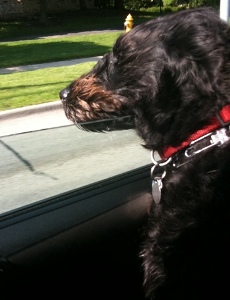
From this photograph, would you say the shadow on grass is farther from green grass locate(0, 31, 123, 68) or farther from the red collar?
the red collar

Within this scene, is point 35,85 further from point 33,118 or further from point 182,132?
point 182,132

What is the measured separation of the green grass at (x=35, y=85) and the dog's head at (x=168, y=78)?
6825 mm

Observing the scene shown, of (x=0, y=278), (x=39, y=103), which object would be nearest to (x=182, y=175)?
(x=0, y=278)

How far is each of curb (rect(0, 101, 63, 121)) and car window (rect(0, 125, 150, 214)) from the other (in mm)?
6814

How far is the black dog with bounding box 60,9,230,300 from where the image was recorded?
213 centimetres

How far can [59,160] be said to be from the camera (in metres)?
2.43

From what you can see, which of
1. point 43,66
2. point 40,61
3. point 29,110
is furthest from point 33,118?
point 40,61

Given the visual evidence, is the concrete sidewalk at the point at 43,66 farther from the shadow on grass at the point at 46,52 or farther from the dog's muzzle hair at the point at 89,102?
the dog's muzzle hair at the point at 89,102

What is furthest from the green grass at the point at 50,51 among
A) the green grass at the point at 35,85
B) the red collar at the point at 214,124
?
the red collar at the point at 214,124

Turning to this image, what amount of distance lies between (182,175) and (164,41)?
2.03 feet

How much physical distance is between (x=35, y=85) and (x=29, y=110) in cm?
245

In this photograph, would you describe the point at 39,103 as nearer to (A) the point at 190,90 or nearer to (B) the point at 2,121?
(B) the point at 2,121

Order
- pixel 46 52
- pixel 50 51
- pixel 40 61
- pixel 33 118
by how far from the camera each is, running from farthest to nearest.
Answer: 1. pixel 50 51
2. pixel 46 52
3. pixel 40 61
4. pixel 33 118

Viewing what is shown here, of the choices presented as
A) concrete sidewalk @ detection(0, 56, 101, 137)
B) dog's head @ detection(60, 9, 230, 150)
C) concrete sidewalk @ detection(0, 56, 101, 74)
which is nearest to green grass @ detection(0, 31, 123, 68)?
concrete sidewalk @ detection(0, 56, 101, 74)
